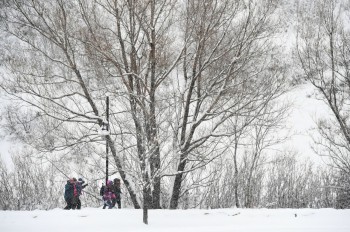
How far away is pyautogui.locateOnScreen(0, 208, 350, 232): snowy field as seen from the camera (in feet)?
23.1

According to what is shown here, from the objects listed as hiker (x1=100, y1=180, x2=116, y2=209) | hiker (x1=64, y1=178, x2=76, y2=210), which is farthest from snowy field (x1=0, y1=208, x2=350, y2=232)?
hiker (x1=64, y1=178, x2=76, y2=210)

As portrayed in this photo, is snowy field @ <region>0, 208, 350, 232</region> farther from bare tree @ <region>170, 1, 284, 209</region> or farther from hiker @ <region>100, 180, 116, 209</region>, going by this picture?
bare tree @ <region>170, 1, 284, 209</region>

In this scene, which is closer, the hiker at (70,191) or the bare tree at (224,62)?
the bare tree at (224,62)

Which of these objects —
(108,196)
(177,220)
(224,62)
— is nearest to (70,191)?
(108,196)

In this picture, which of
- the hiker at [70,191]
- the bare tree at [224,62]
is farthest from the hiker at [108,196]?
the bare tree at [224,62]

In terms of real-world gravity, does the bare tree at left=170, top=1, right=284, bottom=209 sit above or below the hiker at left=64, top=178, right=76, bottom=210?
above

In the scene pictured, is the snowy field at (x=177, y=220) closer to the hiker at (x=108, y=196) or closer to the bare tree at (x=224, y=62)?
the hiker at (x=108, y=196)

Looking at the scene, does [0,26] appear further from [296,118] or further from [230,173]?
[296,118]

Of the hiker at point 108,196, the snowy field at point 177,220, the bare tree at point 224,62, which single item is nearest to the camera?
the snowy field at point 177,220

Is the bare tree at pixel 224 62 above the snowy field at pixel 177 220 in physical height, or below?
above

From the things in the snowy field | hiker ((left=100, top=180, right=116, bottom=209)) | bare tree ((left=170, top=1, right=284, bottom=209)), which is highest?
bare tree ((left=170, top=1, right=284, bottom=209))

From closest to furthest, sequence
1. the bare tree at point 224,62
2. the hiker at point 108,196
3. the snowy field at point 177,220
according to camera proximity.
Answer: the snowy field at point 177,220
the bare tree at point 224,62
the hiker at point 108,196

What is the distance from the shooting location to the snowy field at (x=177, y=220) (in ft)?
23.1

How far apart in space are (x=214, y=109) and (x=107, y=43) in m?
4.07
